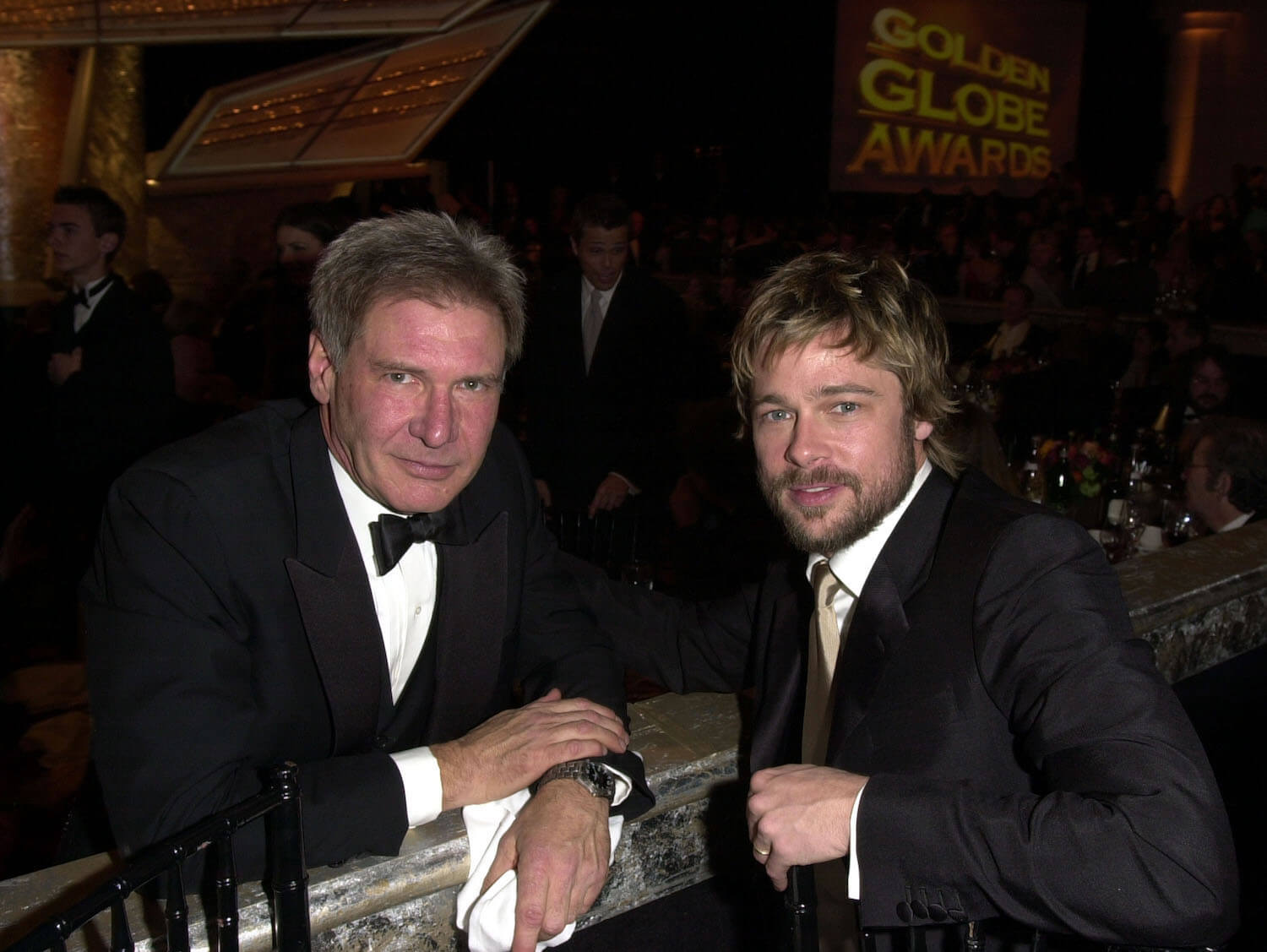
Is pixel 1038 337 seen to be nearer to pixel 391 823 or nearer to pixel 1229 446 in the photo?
pixel 1229 446

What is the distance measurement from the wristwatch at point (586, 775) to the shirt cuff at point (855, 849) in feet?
1.26

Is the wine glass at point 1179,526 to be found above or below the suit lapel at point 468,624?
below

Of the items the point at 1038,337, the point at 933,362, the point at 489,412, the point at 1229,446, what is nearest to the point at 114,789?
the point at 489,412

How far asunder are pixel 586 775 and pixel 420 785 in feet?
0.80

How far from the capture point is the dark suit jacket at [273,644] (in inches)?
56.3

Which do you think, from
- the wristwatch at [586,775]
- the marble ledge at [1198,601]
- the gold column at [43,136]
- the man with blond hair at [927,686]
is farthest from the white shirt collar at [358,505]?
the gold column at [43,136]

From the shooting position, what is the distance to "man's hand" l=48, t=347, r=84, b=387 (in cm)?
375

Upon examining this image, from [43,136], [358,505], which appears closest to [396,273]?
[358,505]

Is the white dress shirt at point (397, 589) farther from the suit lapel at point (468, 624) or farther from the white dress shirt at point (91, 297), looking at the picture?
the white dress shirt at point (91, 297)

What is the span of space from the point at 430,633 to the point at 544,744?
0.34 meters

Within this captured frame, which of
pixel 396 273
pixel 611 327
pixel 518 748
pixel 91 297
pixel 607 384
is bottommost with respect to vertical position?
pixel 518 748

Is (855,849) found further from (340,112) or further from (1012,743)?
(340,112)

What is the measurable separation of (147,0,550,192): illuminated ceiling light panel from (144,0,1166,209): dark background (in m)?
5.94

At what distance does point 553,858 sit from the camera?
145 cm
